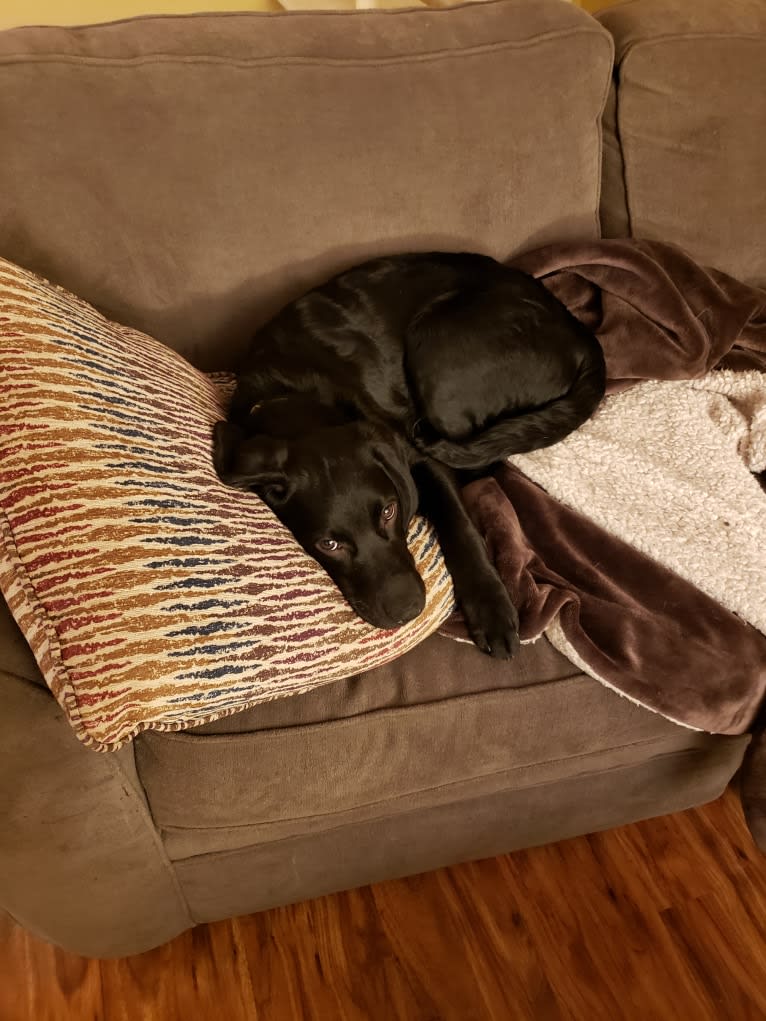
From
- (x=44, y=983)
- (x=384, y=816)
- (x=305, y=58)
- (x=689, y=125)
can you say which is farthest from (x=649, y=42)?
(x=44, y=983)

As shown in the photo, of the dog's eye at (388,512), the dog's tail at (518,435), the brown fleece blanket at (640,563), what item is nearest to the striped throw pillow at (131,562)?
the dog's eye at (388,512)

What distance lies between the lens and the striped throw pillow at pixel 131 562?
35.3 inches

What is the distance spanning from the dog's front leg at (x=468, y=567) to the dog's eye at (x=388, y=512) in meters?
0.12

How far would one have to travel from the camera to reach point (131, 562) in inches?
36.4

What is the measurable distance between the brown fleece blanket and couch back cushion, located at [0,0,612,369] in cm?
24

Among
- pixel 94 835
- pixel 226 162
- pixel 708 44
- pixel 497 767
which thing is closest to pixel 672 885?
pixel 497 767

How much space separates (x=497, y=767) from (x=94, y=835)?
610 mm

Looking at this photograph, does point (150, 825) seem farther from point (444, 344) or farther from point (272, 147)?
point (272, 147)

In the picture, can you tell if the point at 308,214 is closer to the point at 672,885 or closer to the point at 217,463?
the point at 217,463

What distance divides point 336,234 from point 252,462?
23.7 inches

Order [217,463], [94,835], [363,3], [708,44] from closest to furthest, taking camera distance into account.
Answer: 1. [94,835]
2. [217,463]
3. [708,44]
4. [363,3]

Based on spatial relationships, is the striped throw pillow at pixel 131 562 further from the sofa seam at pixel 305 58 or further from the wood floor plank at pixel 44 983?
the wood floor plank at pixel 44 983

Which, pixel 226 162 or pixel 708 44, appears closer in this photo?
pixel 226 162

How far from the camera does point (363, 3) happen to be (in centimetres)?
215
